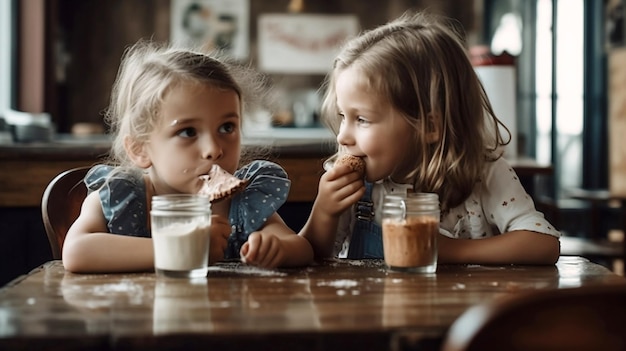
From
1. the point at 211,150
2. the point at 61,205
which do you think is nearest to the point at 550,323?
the point at 211,150

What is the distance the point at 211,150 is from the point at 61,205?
430mm

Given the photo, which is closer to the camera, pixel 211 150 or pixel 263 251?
pixel 263 251

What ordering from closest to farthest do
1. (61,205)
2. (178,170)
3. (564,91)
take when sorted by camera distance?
(178,170), (61,205), (564,91)

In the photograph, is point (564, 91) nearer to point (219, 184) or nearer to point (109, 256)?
point (219, 184)

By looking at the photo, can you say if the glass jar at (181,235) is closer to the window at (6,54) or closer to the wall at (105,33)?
the window at (6,54)

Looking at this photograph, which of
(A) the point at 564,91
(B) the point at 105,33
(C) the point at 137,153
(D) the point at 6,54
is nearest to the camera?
(C) the point at 137,153

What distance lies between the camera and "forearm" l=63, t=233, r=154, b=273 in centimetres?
128

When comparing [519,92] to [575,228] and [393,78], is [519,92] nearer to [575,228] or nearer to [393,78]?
[575,228]

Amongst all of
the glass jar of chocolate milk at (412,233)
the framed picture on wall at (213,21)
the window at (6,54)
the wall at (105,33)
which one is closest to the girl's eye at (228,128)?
the glass jar of chocolate milk at (412,233)

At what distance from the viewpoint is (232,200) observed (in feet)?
5.13

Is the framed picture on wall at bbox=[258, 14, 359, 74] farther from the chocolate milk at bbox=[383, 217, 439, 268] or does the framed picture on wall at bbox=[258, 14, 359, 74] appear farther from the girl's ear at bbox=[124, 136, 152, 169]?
the chocolate milk at bbox=[383, 217, 439, 268]

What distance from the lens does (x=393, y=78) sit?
5.01 feet

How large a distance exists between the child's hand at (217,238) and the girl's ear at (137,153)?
0.27 meters

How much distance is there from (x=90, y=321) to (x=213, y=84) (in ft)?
2.17
